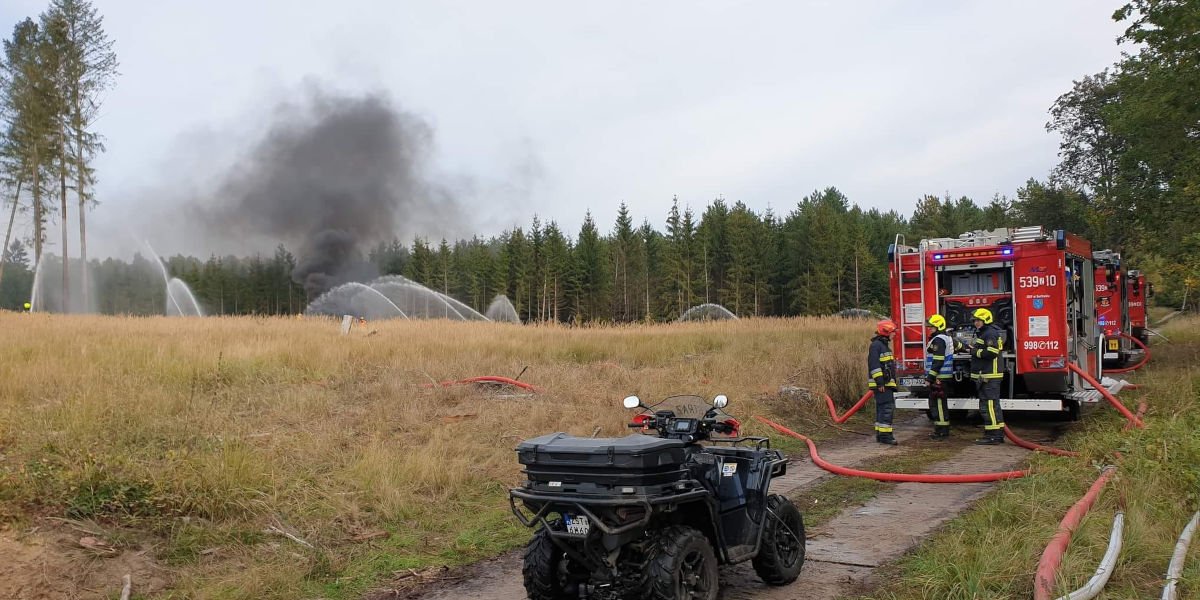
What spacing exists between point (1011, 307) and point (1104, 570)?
7933mm

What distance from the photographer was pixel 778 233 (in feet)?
212

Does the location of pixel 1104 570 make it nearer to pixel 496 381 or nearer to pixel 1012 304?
pixel 1012 304

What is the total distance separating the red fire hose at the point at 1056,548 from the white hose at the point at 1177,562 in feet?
1.59

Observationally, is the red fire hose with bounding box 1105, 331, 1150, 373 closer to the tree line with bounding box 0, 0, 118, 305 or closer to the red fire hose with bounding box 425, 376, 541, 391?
the red fire hose with bounding box 425, 376, 541, 391

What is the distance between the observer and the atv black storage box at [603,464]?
12.7ft

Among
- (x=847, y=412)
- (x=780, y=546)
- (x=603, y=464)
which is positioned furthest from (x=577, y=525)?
(x=847, y=412)

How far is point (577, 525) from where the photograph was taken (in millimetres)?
4020

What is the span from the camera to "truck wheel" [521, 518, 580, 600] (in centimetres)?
444

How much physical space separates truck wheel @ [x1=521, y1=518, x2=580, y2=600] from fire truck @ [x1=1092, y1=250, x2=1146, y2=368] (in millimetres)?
16371

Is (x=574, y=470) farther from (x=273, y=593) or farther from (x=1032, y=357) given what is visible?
(x=1032, y=357)

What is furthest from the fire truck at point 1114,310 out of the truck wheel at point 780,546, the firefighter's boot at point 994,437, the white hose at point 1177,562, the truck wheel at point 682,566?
the truck wheel at point 682,566

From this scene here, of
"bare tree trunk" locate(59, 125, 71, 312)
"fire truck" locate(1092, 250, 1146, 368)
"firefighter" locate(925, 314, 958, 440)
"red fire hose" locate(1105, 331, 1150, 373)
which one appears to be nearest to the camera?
"firefighter" locate(925, 314, 958, 440)

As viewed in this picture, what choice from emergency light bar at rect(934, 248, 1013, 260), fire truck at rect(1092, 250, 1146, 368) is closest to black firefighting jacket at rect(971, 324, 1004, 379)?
emergency light bar at rect(934, 248, 1013, 260)

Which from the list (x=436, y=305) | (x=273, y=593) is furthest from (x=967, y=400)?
(x=436, y=305)
